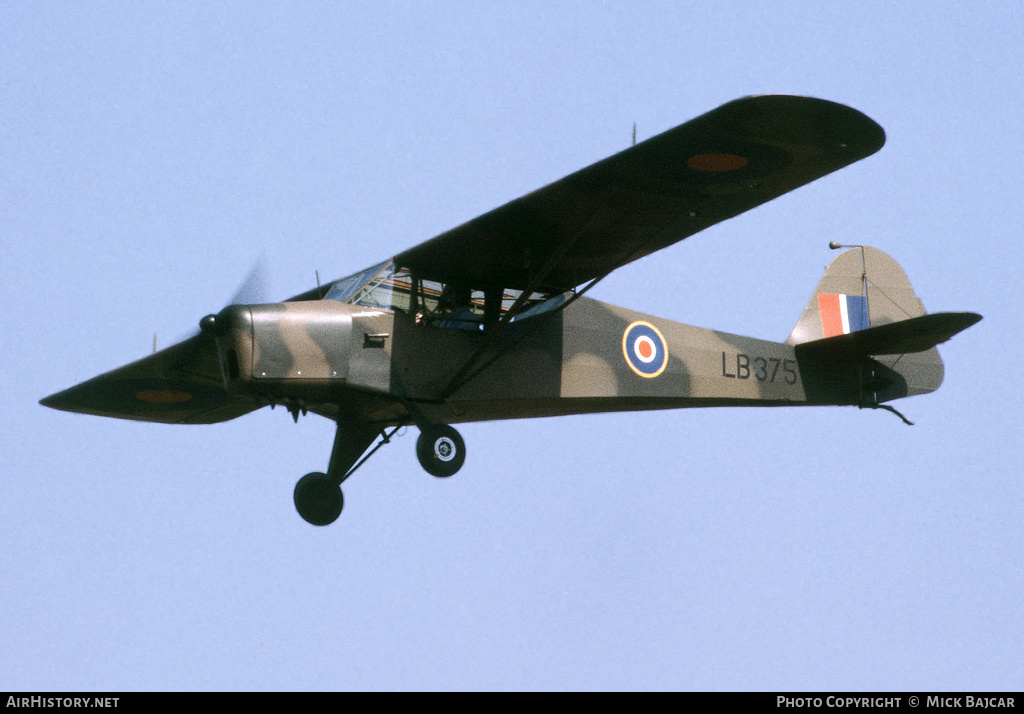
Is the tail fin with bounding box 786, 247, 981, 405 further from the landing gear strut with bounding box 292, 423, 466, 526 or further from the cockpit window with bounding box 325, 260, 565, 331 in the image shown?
the landing gear strut with bounding box 292, 423, 466, 526

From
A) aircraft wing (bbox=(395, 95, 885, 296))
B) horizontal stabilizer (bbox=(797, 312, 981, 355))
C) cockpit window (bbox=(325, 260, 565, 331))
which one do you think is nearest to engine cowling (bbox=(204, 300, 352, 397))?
cockpit window (bbox=(325, 260, 565, 331))

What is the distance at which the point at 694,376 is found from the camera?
1422 cm

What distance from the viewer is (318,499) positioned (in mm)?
13359

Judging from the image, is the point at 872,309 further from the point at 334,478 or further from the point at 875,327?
the point at 334,478

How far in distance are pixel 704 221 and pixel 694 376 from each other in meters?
2.36

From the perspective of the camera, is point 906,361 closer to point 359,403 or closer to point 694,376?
point 694,376

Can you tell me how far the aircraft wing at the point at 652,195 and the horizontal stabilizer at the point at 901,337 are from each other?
2.90 meters

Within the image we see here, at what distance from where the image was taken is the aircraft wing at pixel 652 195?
10.6 meters

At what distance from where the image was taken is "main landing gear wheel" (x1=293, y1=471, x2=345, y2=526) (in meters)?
13.3

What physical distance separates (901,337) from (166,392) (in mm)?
7727

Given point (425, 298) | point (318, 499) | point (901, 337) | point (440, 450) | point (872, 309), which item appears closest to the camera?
point (440, 450)

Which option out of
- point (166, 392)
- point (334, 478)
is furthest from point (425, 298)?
point (166, 392)
